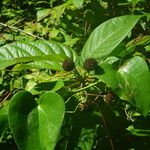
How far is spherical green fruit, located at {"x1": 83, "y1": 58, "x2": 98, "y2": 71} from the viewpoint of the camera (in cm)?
99

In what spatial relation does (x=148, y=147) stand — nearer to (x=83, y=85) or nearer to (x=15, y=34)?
(x=83, y=85)

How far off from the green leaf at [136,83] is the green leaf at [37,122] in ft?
0.57

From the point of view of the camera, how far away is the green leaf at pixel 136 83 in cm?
95

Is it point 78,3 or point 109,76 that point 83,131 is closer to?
point 109,76

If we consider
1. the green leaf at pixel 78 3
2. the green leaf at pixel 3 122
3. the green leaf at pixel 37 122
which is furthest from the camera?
the green leaf at pixel 78 3

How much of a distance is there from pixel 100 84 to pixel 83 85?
0.05m

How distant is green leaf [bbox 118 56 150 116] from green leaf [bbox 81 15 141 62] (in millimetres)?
74

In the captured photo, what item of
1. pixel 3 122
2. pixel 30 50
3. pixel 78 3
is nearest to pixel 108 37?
pixel 30 50

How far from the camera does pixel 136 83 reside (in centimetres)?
97

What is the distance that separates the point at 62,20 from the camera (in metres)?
1.82

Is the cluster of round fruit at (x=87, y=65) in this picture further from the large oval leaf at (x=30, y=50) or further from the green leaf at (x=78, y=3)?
the green leaf at (x=78, y=3)

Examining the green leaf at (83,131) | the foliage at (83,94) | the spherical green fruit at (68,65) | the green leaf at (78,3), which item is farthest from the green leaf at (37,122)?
the green leaf at (78,3)

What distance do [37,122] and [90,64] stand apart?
8.1 inches

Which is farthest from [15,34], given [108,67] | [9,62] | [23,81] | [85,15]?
[108,67]
